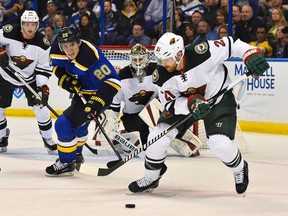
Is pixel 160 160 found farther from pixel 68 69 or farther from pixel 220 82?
pixel 68 69

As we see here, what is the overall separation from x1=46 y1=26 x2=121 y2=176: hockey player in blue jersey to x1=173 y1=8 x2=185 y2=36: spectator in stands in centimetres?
363

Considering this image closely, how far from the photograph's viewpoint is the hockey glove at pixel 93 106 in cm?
559

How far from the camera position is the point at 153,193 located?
A: 16.8 ft

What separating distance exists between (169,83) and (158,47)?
0.75 feet

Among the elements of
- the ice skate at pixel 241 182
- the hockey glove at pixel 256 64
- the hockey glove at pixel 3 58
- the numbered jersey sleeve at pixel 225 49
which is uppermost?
the numbered jersey sleeve at pixel 225 49

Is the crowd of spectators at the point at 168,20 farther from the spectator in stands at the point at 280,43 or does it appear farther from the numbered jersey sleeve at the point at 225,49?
the numbered jersey sleeve at the point at 225,49

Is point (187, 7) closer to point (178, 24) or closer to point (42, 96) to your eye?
point (178, 24)

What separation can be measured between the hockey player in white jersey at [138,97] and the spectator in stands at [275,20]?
211cm

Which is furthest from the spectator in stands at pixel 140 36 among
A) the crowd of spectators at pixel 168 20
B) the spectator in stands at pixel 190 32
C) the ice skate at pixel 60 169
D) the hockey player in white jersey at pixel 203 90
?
the hockey player in white jersey at pixel 203 90

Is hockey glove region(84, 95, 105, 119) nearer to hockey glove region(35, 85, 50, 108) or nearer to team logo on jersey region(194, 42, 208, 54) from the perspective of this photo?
team logo on jersey region(194, 42, 208, 54)

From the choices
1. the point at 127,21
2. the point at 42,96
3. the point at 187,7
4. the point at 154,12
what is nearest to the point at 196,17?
the point at 187,7

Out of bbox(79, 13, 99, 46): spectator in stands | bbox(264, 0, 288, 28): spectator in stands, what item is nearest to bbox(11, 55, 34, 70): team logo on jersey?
bbox(264, 0, 288, 28): spectator in stands

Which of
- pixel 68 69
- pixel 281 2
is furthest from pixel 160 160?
pixel 281 2

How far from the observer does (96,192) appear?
5.14 m
